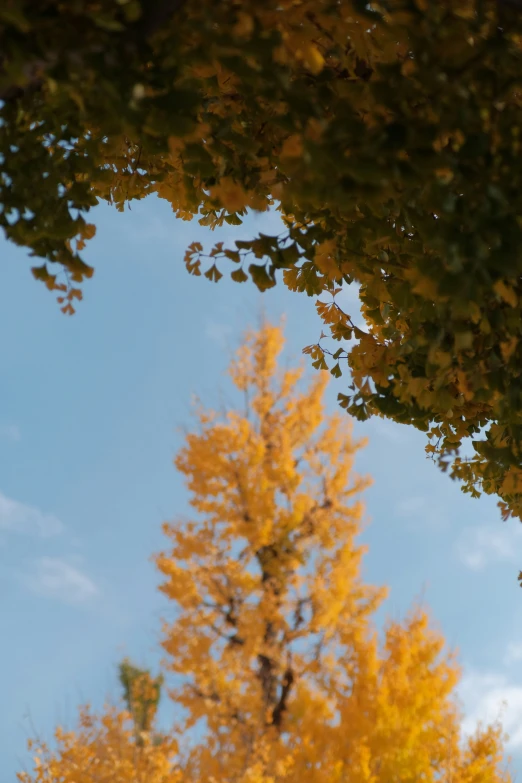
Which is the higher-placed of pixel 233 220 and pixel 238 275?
pixel 233 220

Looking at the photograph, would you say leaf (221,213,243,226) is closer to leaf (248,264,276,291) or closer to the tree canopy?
the tree canopy

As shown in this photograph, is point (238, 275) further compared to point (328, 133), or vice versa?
point (238, 275)

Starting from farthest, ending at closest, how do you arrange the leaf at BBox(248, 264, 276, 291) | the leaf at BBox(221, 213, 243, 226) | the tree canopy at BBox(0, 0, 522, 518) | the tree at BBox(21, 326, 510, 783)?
1. the tree at BBox(21, 326, 510, 783)
2. the leaf at BBox(221, 213, 243, 226)
3. the leaf at BBox(248, 264, 276, 291)
4. the tree canopy at BBox(0, 0, 522, 518)

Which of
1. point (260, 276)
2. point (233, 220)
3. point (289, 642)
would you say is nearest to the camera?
point (260, 276)

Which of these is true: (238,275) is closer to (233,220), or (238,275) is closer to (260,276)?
(260,276)

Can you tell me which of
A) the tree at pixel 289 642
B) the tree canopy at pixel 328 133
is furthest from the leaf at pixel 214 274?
the tree at pixel 289 642

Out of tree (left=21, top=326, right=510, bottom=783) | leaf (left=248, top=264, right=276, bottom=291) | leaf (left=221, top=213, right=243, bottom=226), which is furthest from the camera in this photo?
tree (left=21, top=326, right=510, bottom=783)

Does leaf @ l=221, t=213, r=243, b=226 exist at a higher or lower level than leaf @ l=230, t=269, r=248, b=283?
higher

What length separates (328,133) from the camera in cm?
151

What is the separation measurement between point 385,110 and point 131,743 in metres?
8.25

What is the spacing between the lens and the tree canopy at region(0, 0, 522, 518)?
150 cm

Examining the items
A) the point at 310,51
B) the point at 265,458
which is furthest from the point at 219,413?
the point at 310,51

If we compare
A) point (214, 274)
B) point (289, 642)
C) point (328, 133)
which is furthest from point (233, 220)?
point (289, 642)

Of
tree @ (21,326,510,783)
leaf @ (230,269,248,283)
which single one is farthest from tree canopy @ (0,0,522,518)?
tree @ (21,326,510,783)
